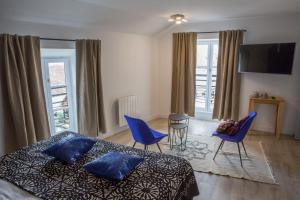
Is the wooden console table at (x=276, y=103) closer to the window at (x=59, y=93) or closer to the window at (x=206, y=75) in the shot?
the window at (x=206, y=75)

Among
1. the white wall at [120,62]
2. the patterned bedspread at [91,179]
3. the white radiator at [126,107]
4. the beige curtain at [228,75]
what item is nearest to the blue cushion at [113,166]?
the patterned bedspread at [91,179]

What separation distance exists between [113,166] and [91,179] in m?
0.20

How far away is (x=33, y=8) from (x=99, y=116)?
204cm

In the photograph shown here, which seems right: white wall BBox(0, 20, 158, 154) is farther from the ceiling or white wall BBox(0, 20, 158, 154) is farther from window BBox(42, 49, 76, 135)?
window BBox(42, 49, 76, 135)

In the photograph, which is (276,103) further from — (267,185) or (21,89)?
(21,89)

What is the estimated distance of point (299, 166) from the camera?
3.33m

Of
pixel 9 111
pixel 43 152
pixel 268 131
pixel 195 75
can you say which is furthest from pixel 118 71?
pixel 268 131

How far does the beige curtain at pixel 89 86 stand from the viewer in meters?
3.73

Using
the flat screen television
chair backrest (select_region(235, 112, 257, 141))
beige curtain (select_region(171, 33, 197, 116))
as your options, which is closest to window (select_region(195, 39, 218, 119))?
beige curtain (select_region(171, 33, 197, 116))

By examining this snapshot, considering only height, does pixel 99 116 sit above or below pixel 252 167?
above

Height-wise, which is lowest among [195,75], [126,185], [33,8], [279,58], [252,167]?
[252,167]

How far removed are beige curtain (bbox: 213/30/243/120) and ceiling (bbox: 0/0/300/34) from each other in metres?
0.44

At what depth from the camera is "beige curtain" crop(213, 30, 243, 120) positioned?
15.4ft

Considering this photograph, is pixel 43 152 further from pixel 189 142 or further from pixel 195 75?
pixel 195 75
